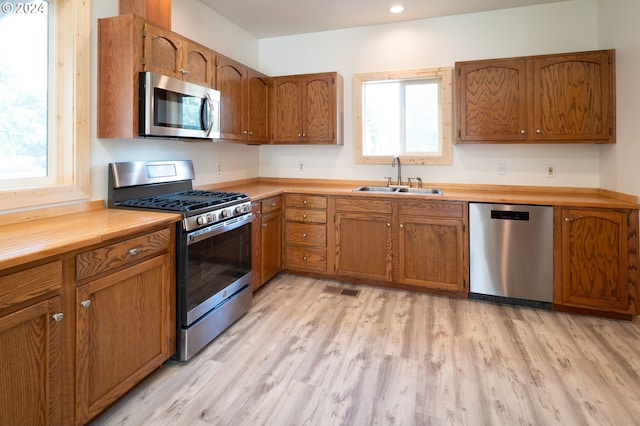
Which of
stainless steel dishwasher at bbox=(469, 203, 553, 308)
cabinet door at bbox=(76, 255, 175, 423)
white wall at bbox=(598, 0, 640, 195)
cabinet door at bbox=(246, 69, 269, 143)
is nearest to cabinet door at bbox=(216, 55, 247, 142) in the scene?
cabinet door at bbox=(246, 69, 269, 143)

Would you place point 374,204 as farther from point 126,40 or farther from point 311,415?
point 126,40

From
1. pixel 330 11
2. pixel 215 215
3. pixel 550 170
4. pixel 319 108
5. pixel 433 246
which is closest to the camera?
pixel 215 215

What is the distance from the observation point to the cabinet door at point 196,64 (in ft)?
8.57

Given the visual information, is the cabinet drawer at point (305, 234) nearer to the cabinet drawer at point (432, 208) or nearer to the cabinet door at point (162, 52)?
the cabinet drawer at point (432, 208)

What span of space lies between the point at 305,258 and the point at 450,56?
8.12ft

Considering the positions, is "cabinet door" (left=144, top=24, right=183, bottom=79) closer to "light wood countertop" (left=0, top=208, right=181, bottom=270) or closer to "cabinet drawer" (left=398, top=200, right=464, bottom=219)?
"light wood countertop" (left=0, top=208, right=181, bottom=270)

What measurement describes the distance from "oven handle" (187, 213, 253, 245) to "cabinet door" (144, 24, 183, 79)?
3.44 ft

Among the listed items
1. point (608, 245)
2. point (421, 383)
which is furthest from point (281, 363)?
point (608, 245)

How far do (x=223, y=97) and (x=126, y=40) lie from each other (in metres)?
0.98

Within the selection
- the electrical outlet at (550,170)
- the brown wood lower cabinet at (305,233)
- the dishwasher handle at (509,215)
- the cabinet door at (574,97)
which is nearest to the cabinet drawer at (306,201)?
the brown wood lower cabinet at (305,233)

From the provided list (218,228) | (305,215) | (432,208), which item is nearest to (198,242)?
(218,228)

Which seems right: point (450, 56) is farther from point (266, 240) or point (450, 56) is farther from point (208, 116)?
point (266, 240)

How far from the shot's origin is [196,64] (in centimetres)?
274

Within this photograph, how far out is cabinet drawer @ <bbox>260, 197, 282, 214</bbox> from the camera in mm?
3344
